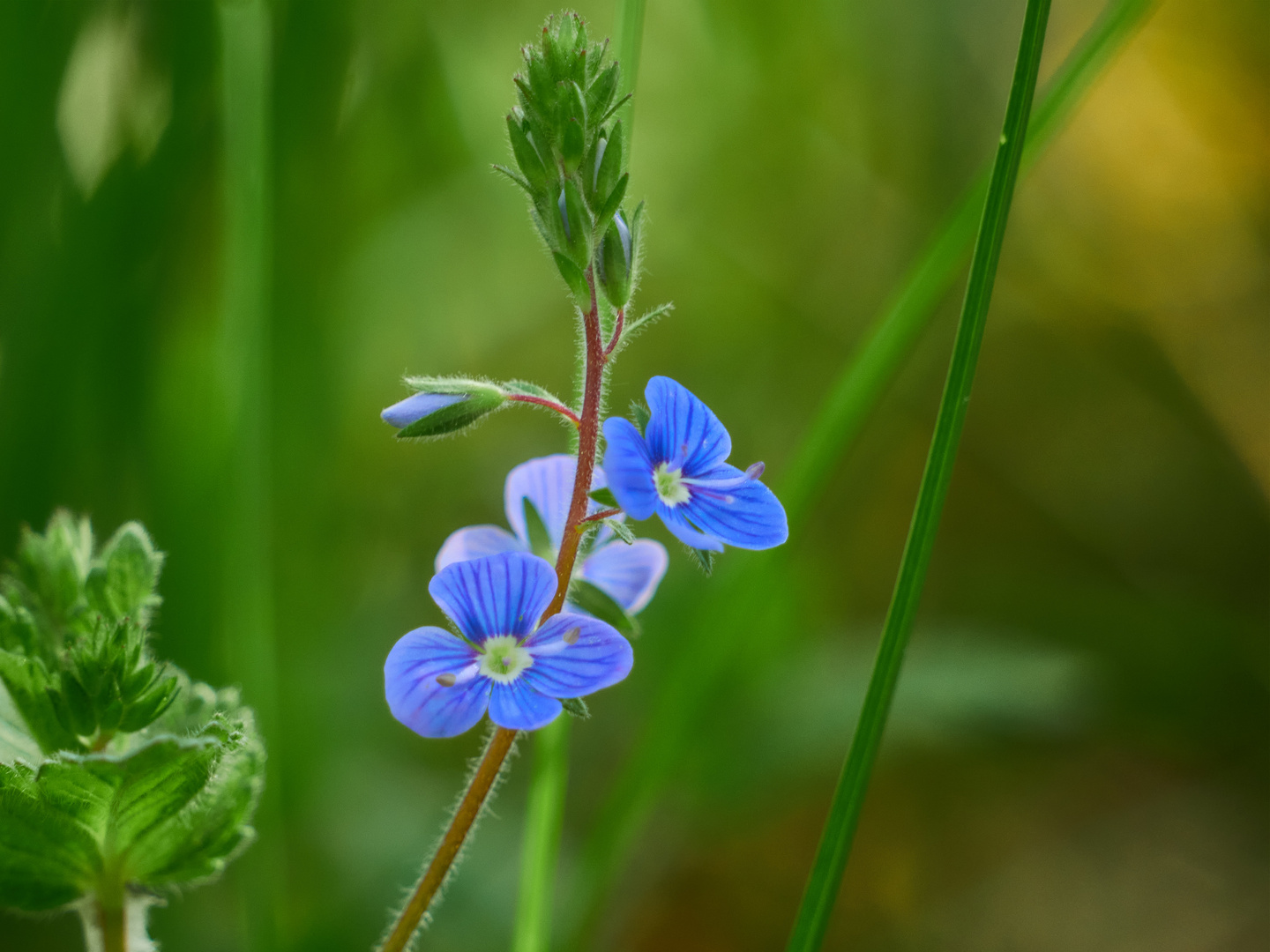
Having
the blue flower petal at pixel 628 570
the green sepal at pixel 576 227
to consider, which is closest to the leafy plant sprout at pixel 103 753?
the blue flower petal at pixel 628 570

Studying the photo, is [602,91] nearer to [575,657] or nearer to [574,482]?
[574,482]

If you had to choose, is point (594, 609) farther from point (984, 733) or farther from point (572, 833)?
point (984, 733)

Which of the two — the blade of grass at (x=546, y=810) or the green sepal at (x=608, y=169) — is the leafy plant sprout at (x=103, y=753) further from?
the green sepal at (x=608, y=169)

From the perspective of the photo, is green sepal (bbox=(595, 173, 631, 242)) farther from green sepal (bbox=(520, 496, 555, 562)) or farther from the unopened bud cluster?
green sepal (bbox=(520, 496, 555, 562))

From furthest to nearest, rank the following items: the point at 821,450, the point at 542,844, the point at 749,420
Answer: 1. the point at 749,420
2. the point at 821,450
3. the point at 542,844

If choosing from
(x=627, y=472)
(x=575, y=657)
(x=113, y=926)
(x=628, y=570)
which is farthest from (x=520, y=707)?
(x=113, y=926)

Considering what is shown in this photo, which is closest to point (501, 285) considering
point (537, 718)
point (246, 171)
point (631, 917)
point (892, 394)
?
point (892, 394)

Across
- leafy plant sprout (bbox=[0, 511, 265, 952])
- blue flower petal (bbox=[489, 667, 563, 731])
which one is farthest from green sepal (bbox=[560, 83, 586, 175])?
leafy plant sprout (bbox=[0, 511, 265, 952])
